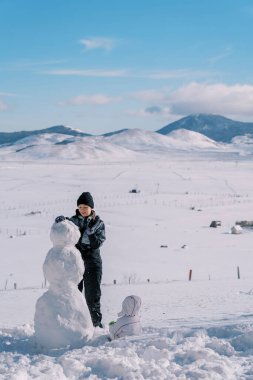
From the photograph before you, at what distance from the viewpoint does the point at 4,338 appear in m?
5.93

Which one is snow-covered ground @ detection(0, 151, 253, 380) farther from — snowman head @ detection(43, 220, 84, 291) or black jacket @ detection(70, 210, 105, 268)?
black jacket @ detection(70, 210, 105, 268)

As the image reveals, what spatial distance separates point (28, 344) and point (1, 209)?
38.4m

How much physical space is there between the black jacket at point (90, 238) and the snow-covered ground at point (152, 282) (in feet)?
3.12

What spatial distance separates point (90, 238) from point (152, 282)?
6484 mm

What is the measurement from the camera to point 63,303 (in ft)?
18.5

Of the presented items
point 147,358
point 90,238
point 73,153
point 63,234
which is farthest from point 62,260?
point 73,153

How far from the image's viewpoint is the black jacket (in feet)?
21.5

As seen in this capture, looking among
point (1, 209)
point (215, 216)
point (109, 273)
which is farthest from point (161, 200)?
point (109, 273)

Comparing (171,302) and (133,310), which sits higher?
(133,310)

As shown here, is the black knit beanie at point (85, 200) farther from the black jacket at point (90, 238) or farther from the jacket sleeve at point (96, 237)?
the jacket sleeve at point (96, 237)

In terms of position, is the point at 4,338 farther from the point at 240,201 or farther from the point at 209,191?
the point at 209,191

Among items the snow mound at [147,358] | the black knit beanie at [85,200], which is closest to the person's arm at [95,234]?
the black knit beanie at [85,200]

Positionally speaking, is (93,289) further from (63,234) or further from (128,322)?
(63,234)

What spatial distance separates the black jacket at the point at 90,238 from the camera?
258 inches
